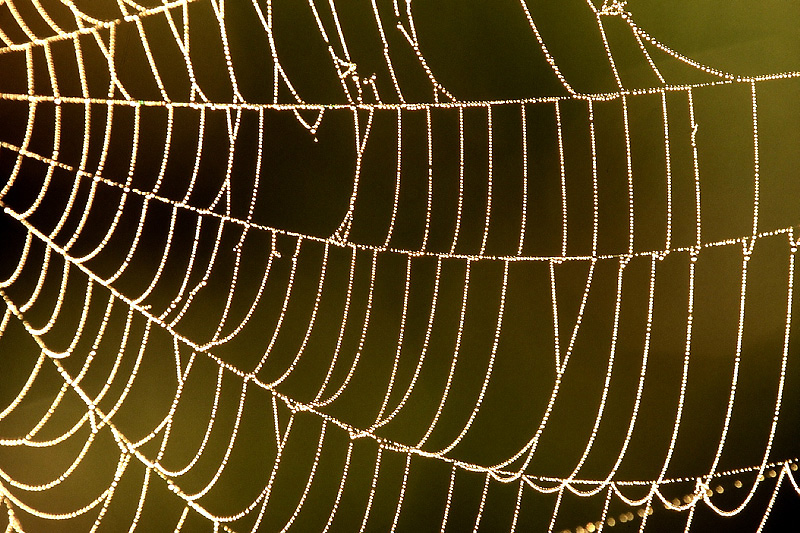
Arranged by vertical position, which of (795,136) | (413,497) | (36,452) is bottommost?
(413,497)

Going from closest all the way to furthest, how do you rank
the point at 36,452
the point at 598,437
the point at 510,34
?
the point at 36,452, the point at 510,34, the point at 598,437

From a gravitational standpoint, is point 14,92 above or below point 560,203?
above

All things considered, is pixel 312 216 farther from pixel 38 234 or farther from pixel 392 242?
pixel 38 234

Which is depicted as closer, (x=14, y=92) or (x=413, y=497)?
(x=14, y=92)

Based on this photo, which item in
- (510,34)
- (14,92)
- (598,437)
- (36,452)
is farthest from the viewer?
(598,437)

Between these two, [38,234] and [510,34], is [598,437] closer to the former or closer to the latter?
[510,34]

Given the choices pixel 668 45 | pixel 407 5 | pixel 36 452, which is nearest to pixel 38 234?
pixel 36 452
